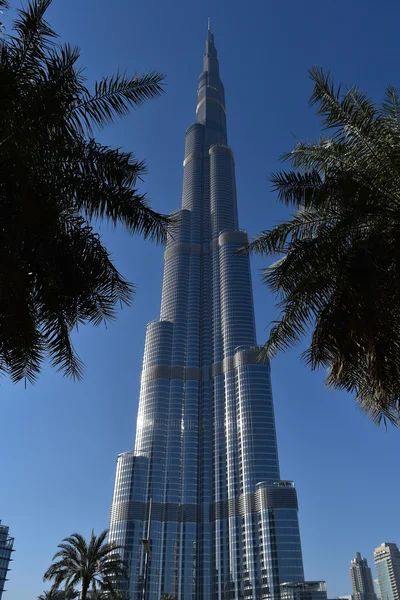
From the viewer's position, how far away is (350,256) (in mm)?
11070

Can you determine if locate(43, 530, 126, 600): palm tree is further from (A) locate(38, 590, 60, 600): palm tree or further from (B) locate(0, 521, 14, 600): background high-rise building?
(B) locate(0, 521, 14, 600): background high-rise building

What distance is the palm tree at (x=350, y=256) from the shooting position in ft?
36.1

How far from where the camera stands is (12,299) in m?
10.4

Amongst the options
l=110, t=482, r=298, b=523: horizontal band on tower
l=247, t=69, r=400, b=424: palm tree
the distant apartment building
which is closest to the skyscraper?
l=110, t=482, r=298, b=523: horizontal band on tower

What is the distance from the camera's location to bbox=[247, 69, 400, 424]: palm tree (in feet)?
36.1

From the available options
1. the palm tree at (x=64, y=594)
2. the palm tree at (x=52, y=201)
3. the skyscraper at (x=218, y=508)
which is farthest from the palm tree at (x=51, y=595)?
the skyscraper at (x=218, y=508)

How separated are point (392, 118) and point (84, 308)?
8.79 metres

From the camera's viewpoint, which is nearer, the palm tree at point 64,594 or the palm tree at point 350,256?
the palm tree at point 350,256

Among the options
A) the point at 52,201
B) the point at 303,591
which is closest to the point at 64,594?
the point at 52,201

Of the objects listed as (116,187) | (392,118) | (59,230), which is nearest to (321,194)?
(392,118)

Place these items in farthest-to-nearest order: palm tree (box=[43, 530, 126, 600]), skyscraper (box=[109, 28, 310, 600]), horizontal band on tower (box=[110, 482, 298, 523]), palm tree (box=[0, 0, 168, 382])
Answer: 1. horizontal band on tower (box=[110, 482, 298, 523])
2. skyscraper (box=[109, 28, 310, 600])
3. palm tree (box=[43, 530, 126, 600])
4. palm tree (box=[0, 0, 168, 382])

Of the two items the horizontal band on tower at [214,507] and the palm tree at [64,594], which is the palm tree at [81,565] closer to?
the palm tree at [64,594]

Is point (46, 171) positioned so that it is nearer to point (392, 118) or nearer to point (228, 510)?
point (392, 118)

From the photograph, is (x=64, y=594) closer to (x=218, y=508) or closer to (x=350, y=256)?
(x=350, y=256)
